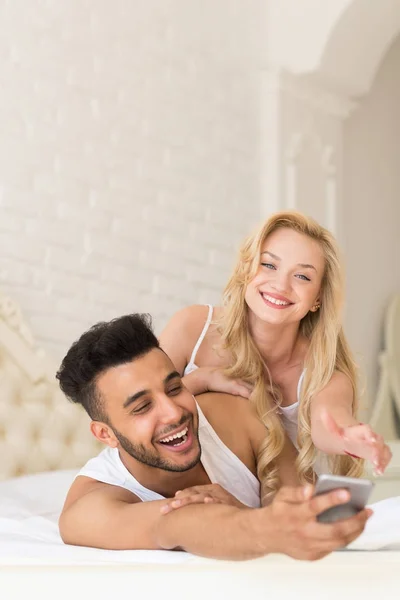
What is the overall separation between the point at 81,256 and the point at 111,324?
2.06m

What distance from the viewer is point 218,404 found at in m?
2.28

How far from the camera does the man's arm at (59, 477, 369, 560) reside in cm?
124

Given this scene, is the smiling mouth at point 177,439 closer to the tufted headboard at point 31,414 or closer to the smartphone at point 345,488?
the smartphone at point 345,488

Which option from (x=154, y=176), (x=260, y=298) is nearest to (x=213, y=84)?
(x=154, y=176)

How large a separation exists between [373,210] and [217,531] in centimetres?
454

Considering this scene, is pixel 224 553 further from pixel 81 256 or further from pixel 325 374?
pixel 81 256

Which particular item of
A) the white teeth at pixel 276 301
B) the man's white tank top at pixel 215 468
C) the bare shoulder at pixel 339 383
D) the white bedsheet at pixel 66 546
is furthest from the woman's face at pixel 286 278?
the white bedsheet at pixel 66 546

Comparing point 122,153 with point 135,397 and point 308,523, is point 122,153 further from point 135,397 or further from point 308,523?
point 308,523

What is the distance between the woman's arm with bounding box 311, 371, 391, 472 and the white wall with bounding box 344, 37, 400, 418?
3099mm

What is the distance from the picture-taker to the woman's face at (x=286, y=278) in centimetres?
230

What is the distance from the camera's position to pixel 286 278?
2301 millimetres

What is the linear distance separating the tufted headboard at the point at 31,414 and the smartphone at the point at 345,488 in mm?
2429

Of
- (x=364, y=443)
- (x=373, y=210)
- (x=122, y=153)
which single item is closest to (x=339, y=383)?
(x=364, y=443)

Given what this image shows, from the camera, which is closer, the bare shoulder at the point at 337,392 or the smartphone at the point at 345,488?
the smartphone at the point at 345,488
